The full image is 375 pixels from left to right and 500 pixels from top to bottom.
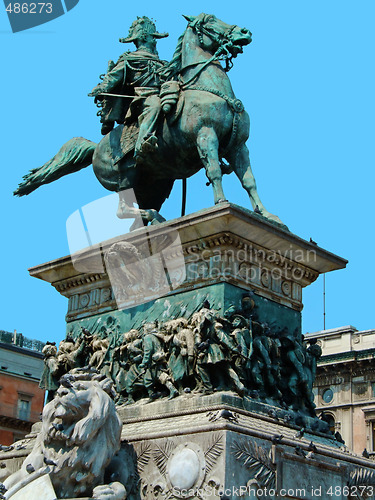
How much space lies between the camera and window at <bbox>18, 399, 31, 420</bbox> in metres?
44.2

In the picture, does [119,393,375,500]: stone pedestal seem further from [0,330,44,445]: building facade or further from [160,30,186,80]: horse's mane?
[0,330,44,445]: building facade

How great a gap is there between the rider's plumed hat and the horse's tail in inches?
71.5

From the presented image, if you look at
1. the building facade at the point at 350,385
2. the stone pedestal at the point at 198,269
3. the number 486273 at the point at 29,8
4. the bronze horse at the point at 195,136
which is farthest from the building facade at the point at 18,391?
the number 486273 at the point at 29,8

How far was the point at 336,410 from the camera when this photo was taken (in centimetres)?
4344

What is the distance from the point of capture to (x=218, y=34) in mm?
13594

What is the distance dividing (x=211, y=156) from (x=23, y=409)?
33974 mm

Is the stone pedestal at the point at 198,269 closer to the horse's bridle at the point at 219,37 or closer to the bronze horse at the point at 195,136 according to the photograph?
the bronze horse at the point at 195,136

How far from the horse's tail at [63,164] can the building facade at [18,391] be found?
29506 millimetres

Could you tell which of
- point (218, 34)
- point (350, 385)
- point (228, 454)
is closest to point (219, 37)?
point (218, 34)

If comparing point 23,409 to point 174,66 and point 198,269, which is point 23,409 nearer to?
point 174,66

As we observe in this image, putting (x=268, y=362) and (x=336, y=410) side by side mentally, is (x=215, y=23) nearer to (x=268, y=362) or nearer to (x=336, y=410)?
(x=268, y=362)

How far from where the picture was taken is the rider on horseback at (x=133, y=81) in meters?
14.1

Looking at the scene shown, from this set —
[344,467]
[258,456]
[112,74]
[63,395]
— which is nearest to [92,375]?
[63,395]

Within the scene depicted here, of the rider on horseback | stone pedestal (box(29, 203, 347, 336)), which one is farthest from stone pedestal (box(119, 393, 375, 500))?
the rider on horseback
